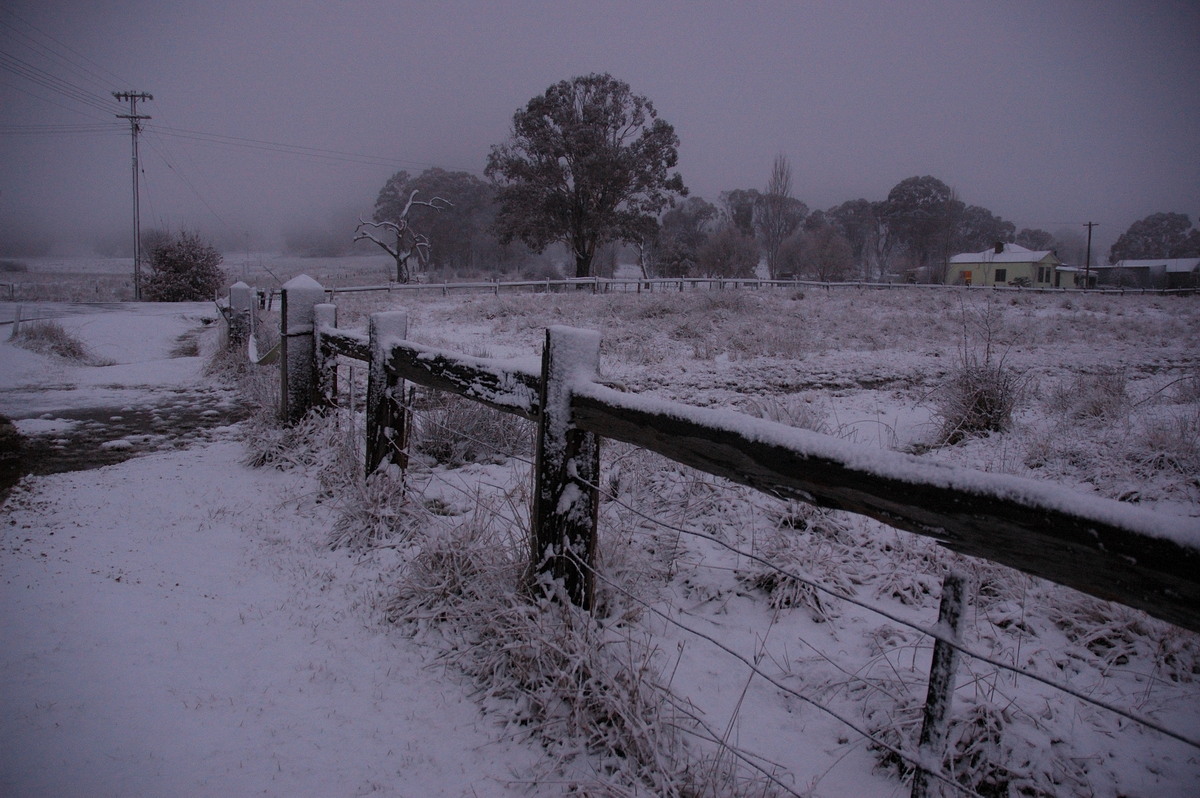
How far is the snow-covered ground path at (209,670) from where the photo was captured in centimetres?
189

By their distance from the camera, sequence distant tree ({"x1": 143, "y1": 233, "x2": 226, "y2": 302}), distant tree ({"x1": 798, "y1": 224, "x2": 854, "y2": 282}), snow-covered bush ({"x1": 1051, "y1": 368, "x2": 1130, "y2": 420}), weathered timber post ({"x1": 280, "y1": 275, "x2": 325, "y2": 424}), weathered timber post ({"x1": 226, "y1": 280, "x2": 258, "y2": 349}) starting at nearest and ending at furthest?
weathered timber post ({"x1": 280, "y1": 275, "x2": 325, "y2": 424}), snow-covered bush ({"x1": 1051, "y1": 368, "x2": 1130, "y2": 420}), weathered timber post ({"x1": 226, "y1": 280, "x2": 258, "y2": 349}), distant tree ({"x1": 143, "y1": 233, "x2": 226, "y2": 302}), distant tree ({"x1": 798, "y1": 224, "x2": 854, "y2": 282})

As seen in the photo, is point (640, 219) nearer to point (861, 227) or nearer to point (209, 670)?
point (209, 670)

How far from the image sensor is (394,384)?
12.2ft

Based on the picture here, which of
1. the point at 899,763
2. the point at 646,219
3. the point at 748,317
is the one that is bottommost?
the point at 899,763

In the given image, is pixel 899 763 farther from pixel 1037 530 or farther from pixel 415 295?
pixel 415 295

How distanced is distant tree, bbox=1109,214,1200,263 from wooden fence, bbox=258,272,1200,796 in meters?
91.2

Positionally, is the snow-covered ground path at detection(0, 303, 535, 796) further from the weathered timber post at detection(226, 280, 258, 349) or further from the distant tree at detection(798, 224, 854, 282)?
the distant tree at detection(798, 224, 854, 282)

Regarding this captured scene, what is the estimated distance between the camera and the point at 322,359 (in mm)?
4820

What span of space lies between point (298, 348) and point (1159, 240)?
9893 centimetres

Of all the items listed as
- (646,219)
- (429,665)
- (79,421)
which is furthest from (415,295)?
(429,665)

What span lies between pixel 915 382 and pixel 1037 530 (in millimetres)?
7941

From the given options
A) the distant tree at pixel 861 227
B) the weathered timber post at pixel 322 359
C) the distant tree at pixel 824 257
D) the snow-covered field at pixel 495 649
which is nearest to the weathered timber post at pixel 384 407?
the snow-covered field at pixel 495 649

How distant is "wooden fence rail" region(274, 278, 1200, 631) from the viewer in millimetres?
1081

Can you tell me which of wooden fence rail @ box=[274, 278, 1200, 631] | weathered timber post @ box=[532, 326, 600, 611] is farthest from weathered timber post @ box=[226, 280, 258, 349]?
weathered timber post @ box=[532, 326, 600, 611]
